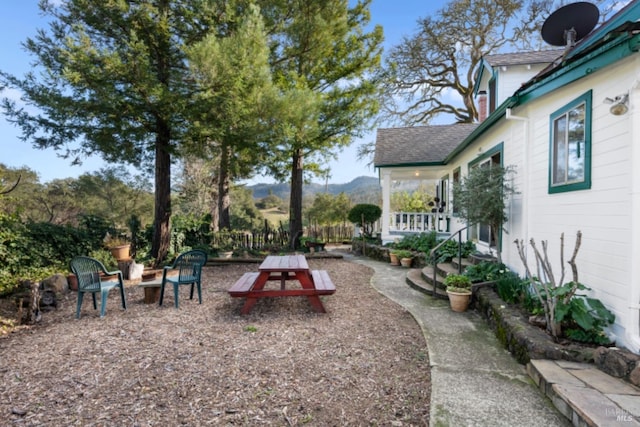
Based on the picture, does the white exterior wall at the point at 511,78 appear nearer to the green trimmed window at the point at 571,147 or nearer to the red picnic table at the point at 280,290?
the green trimmed window at the point at 571,147

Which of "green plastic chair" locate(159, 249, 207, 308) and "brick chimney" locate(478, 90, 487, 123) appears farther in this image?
"brick chimney" locate(478, 90, 487, 123)

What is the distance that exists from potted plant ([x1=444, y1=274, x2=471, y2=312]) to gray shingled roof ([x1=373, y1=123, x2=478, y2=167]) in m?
6.52

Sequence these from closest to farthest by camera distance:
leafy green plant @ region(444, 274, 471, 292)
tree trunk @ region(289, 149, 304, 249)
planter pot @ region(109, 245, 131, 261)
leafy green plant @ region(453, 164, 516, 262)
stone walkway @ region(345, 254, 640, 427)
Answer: stone walkway @ region(345, 254, 640, 427), leafy green plant @ region(444, 274, 471, 292), leafy green plant @ region(453, 164, 516, 262), planter pot @ region(109, 245, 131, 261), tree trunk @ region(289, 149, 304, 249)

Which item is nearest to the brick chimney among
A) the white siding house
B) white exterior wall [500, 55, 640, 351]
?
the white siding house

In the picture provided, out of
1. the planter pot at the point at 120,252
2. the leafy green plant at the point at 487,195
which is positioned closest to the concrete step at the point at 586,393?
the leafy green plant at the point at 487,195

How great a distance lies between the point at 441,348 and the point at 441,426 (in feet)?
4.57

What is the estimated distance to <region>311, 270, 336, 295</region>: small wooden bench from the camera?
4664 mm

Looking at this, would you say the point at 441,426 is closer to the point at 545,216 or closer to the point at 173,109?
the point at 545,216

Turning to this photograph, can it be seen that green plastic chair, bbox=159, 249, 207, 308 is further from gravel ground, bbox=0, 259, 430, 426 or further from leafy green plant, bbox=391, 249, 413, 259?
leafy green plant, bbox=391, 249, 413, 259

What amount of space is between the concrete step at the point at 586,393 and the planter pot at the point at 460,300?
6.03ft

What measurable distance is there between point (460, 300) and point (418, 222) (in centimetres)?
682

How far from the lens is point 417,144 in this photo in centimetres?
1205

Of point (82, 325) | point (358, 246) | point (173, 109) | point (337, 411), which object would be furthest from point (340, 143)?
point (337, 411)

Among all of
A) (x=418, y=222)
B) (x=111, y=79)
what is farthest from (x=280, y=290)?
(x=418, y=222)
